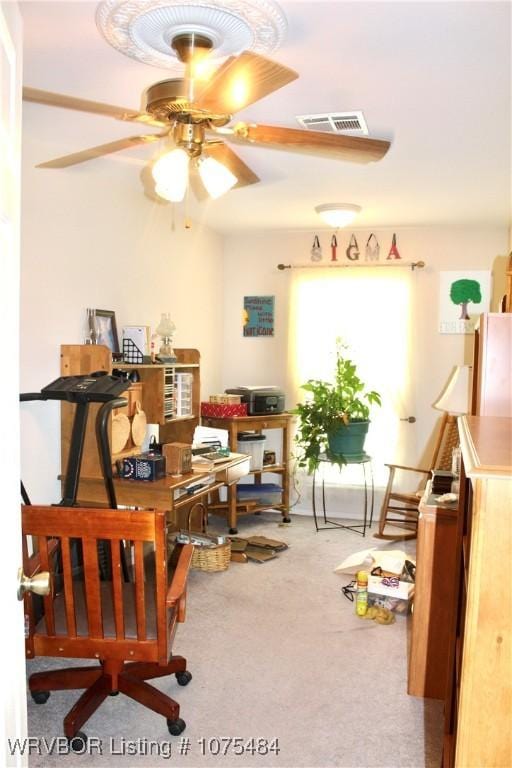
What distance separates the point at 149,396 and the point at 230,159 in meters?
1.79

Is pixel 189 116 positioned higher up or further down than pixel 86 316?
higher up

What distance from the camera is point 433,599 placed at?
253cm

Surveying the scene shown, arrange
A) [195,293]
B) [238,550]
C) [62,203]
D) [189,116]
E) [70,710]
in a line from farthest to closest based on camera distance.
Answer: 1. [195,293]
2. [238,550]
3. [62,203]
4. [70,710]
5. [189,116]

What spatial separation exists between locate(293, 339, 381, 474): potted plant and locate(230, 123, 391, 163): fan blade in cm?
269

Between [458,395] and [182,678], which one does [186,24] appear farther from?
[182,678]

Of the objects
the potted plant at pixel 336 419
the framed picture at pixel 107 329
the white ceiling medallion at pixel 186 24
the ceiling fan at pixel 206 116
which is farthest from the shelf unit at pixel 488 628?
the potted plant at pixel 336 419

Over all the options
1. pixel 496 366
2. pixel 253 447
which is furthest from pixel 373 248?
pixel 496 366

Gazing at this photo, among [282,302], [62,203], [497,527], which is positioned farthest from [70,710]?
[282,302]

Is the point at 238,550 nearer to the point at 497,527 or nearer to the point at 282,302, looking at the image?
the point at 282,302

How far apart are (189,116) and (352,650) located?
7.89ft

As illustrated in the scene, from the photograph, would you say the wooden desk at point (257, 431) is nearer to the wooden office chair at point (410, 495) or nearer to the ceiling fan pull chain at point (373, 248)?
the wooden office chair at point (410, 495)

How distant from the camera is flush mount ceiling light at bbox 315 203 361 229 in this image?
13.8 feet

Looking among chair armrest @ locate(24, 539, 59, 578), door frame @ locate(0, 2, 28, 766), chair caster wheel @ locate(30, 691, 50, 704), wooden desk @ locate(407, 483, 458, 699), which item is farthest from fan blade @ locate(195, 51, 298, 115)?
chair caster wheel @ locate(30, 691, 50, 704)

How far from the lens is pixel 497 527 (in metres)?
1.06
